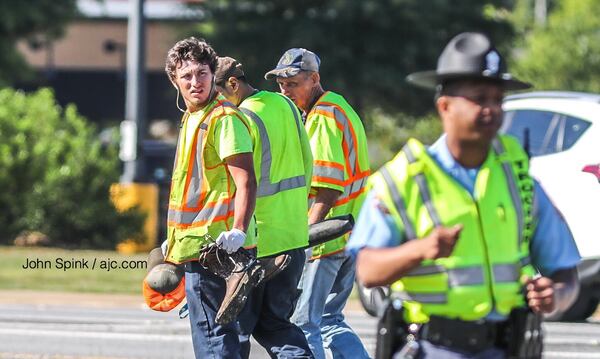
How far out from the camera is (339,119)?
26.0 feet

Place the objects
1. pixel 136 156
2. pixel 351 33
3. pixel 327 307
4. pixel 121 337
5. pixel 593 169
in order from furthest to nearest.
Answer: pixel 351 33 < pixel 136 156 < pixel 593 169 < pixel 121 337 < pixel 327 307

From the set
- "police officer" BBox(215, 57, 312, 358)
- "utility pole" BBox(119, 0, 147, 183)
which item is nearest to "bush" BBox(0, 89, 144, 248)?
"utility pole" BBox(119, 0, 147, 183)

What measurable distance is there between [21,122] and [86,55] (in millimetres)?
22227

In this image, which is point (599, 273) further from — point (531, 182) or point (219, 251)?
point (531, 182)

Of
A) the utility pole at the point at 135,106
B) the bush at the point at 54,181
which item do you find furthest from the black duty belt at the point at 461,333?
the utility pole at the point at 135,106

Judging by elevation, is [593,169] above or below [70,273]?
above

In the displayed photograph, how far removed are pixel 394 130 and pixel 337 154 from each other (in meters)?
30.0

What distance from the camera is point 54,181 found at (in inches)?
856

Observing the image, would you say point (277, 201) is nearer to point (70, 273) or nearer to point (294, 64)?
point (294, 64)

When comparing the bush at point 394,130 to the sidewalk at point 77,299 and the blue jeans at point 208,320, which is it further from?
the blue jeans at point 208,320

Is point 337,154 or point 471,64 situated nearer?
point 471,64

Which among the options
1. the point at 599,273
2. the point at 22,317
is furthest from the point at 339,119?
the point at 22,317

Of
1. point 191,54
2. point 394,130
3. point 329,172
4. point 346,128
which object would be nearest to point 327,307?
point 329,172

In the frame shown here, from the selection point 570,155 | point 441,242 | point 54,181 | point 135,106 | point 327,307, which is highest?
point 441,242
